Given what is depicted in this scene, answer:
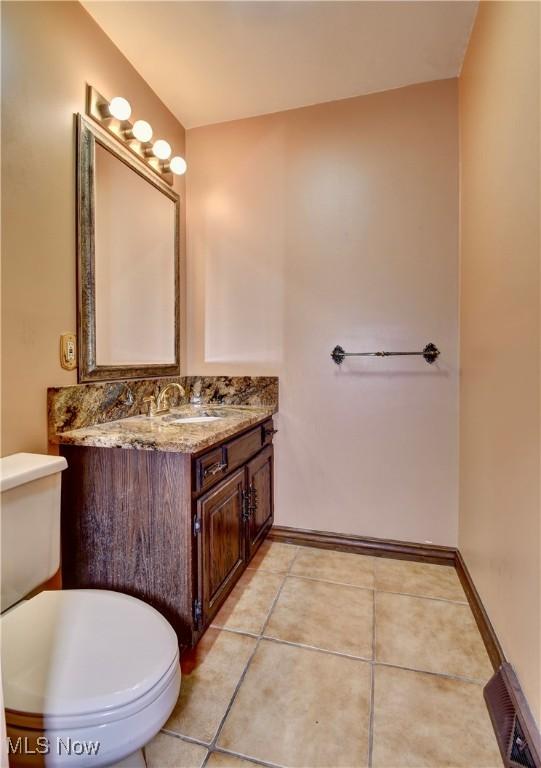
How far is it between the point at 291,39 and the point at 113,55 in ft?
2.57

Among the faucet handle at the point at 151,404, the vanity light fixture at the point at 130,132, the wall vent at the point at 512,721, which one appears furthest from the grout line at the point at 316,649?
the vanity light fixture at the point at 130,132

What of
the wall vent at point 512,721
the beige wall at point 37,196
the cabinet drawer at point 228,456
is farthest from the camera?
the cabinet drawer at point 228,456

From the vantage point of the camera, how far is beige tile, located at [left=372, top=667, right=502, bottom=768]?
98 cm

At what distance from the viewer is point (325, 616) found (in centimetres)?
153

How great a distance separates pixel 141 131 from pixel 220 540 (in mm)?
1830

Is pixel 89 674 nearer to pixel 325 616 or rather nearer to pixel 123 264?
pixel 325 616

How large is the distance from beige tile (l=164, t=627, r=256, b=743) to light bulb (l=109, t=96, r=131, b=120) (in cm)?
213

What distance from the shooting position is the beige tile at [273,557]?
1894 millimetres

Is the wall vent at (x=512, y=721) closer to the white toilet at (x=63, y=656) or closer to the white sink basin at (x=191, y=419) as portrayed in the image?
the white toilet at (x=63, y=656)

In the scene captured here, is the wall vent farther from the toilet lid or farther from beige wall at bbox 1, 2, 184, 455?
beige wall at bbox 1, 2, 184, 455

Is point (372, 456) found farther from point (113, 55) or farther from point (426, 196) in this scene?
point (113, 55)

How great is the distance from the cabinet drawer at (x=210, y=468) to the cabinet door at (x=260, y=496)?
0.32 m

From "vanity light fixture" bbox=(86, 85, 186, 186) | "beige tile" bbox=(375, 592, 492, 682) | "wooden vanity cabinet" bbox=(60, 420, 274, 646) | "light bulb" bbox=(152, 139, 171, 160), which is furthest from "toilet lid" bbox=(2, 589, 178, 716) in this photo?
"light bulb" bbox=(152, 139, 171, 160)

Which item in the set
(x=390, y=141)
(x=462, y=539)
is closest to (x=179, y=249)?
(x=390, y=141)
